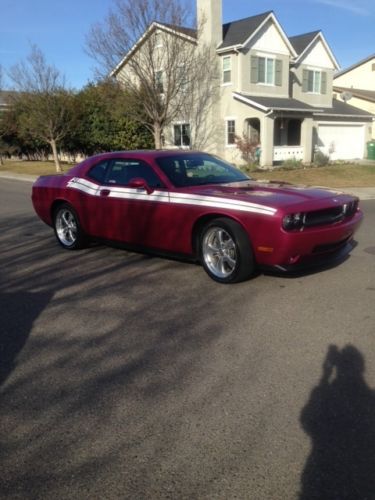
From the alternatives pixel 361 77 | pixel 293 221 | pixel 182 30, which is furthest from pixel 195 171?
pixel 361 77

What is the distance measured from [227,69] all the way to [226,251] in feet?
78.7

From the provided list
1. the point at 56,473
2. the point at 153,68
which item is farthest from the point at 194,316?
the point at 153,68

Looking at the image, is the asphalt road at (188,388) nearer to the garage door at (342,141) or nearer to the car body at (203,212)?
the car body at (203,212)

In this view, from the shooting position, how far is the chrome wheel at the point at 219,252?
5.51 meters

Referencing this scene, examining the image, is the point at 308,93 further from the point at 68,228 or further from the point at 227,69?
the point at 68,228

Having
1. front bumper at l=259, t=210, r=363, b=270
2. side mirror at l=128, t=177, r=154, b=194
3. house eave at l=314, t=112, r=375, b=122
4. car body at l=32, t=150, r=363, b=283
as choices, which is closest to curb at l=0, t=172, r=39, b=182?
house eave at l=314, t=112, r=375, b=122

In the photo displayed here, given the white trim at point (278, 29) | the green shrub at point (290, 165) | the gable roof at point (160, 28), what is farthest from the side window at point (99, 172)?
the white trim at point (278, 29)

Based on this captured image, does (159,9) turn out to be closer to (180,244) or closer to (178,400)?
(180,244)

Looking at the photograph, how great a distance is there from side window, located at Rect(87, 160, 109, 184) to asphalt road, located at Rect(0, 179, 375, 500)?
1.80 meters

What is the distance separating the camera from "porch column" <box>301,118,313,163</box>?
2900cm

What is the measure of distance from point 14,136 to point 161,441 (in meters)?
43.3

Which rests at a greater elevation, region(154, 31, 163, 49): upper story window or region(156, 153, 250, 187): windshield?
region(154, 31, 163, 49): upper story window

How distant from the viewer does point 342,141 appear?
111 ft

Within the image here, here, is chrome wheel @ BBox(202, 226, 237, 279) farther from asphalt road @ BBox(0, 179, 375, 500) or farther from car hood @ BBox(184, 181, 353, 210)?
car hood @ BBox(184, 181, 353, 210)
